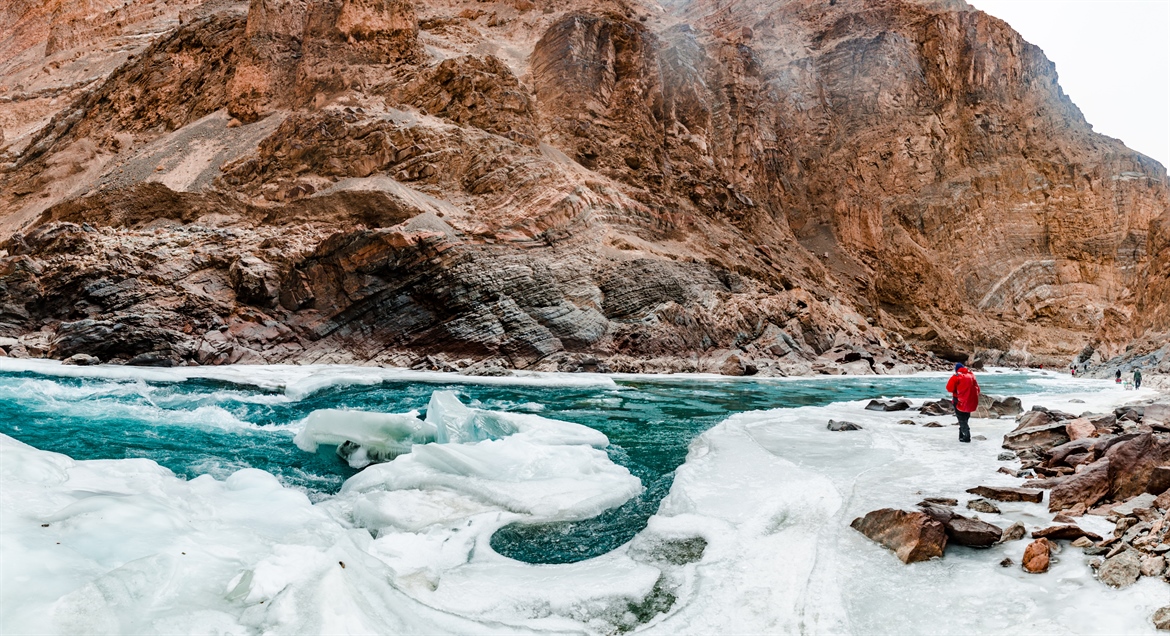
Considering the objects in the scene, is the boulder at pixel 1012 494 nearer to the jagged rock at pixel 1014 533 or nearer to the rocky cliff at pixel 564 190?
the jagged rock at pixel 1014 533

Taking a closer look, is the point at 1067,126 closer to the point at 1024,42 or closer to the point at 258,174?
the point at 1024,42

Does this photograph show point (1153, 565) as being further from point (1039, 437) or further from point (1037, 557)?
point (1039, 437)

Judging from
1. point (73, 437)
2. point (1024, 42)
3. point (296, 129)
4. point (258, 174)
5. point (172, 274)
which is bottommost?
point (73, 437)

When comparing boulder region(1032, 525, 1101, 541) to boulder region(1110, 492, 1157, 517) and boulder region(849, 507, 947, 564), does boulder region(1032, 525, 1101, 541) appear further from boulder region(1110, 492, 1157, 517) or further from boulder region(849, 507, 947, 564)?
boulder region(849, 507, 947, 564)

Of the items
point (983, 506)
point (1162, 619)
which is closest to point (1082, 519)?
point (983, 506)

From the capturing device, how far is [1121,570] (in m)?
3.55

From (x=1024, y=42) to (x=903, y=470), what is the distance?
72408 mm

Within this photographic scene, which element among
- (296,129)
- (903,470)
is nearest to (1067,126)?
(296,129)

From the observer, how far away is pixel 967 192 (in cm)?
5372

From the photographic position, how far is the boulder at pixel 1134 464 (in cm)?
479

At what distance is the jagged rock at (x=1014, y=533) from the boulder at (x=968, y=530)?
0.10 feet

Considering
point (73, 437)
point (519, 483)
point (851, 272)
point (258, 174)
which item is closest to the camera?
point (519, 483)

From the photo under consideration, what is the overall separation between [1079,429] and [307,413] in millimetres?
12244

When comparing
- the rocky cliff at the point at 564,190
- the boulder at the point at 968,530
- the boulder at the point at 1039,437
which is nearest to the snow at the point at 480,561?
the boulder at the point at 968,530
